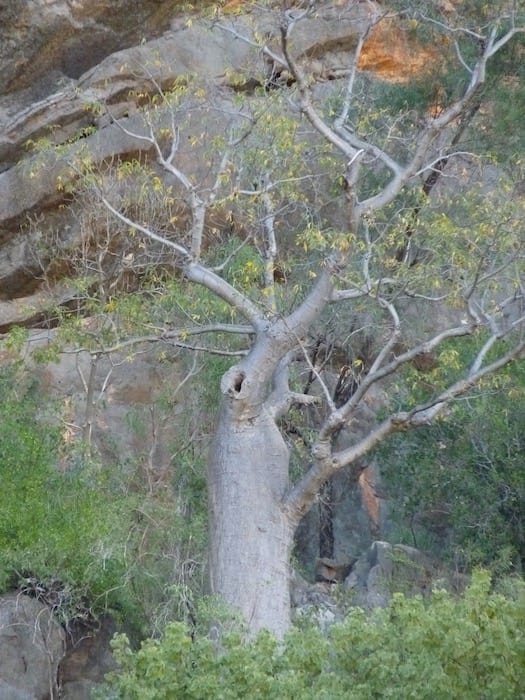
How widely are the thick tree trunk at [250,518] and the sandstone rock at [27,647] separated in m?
2.70

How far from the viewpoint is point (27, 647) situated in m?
12.3

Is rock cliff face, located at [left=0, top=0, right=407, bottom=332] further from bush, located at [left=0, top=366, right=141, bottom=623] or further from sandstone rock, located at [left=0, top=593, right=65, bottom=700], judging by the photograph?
sandstone rock, located at [left=0, top=593, right=65, bottom=700]

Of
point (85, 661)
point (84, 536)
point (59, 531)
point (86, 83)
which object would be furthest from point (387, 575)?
point (86, 83)

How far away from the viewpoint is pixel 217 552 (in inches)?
413

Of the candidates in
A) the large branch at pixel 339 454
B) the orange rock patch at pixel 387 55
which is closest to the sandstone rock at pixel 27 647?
the large branch at pixel 339 454

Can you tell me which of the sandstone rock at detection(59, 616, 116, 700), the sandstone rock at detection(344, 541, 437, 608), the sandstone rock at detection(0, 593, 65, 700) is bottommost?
the sandstone rock at detection(344, 541, 437, 608)

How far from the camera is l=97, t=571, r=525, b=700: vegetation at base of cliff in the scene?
242 inches

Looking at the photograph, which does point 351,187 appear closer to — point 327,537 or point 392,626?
point 392,626

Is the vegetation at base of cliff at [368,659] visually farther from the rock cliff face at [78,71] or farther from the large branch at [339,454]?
the rock cliff face at [78,71]

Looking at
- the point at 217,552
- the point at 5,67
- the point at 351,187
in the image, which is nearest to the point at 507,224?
the point at 351,187

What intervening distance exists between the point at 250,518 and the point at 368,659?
4106 millimetres

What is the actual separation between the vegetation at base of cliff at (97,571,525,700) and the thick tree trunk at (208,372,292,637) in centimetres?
302

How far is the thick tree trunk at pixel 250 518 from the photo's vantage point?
10.2 metres

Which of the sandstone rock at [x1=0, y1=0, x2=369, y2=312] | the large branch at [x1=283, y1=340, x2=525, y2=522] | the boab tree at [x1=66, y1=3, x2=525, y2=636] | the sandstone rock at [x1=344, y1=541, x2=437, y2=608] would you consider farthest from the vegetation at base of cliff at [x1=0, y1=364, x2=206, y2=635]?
the sandstone rock at [x1=0, y1=0, x2=369, y2=312]
